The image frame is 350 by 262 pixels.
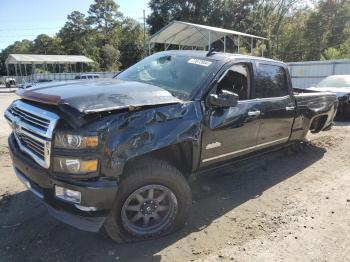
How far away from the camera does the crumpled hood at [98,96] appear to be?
3.15 metres

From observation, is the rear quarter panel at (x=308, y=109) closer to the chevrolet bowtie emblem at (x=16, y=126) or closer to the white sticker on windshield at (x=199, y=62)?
the white sticker on windshield at (x=199, y=62)

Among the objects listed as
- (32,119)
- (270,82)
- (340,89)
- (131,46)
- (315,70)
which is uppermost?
(131,46)

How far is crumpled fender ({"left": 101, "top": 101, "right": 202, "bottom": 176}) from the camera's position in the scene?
10.3ft

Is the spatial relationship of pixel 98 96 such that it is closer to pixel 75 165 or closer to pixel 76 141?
pixel 76 141

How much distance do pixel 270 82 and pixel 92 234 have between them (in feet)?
10.5

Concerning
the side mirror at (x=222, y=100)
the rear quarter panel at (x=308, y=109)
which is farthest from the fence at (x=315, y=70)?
the side mirror at (x=222, y=100)

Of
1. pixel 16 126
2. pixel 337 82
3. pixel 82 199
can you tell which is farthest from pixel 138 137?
pixel 337 82

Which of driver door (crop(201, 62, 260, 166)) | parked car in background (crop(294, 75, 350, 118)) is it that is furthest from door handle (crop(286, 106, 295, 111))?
parked car in background (crop(294, 75, 350, 118))

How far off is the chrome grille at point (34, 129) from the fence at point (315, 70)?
1668 centimetres

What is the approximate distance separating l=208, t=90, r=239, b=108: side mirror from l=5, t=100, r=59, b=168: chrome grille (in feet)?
5.52

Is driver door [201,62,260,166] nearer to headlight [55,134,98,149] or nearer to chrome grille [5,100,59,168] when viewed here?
headlight [55,134,98,149]

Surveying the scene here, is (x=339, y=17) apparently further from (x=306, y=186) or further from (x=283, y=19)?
(x=306, y=186)

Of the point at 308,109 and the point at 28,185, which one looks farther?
the point at 308,109

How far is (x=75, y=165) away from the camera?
3.07 m
